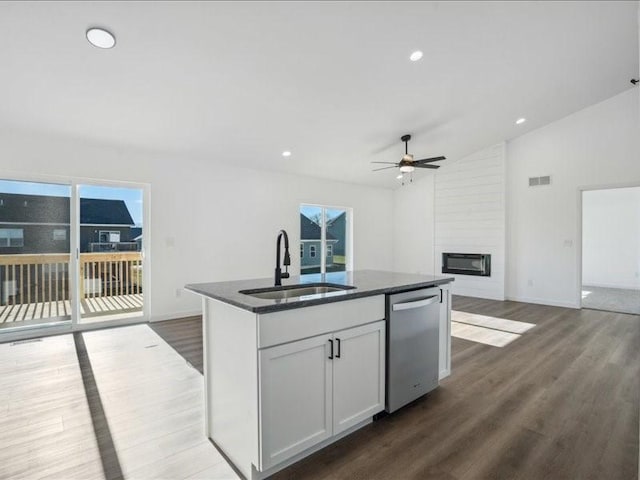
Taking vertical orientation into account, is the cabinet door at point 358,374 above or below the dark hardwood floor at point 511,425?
above

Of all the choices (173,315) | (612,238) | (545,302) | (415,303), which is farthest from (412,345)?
(612,238)

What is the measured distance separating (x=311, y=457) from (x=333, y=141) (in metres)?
4.45

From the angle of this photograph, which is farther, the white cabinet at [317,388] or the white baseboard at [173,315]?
the white baseboard at [173,315]

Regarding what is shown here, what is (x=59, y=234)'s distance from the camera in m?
4.37

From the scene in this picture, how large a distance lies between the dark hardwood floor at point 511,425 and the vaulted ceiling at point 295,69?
9.35 ft

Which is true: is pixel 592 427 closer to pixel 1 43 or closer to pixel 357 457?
pixel 357 457

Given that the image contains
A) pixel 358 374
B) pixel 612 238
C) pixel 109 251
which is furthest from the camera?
pixel 612 238

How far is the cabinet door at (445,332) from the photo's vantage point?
2.72 m

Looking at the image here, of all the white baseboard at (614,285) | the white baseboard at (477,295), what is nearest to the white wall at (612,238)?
the white baseboard at (614,285)

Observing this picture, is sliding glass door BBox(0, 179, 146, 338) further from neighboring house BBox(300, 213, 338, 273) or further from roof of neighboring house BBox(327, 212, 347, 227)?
roof of neighboring house BBox(327, 212, 347, 227)

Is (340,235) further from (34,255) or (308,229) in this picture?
(34,255)

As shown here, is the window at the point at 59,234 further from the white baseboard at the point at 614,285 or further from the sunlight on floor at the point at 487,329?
the white baseboard at the point at 614,285

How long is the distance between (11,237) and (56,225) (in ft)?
1.52

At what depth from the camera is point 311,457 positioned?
1.88 m
